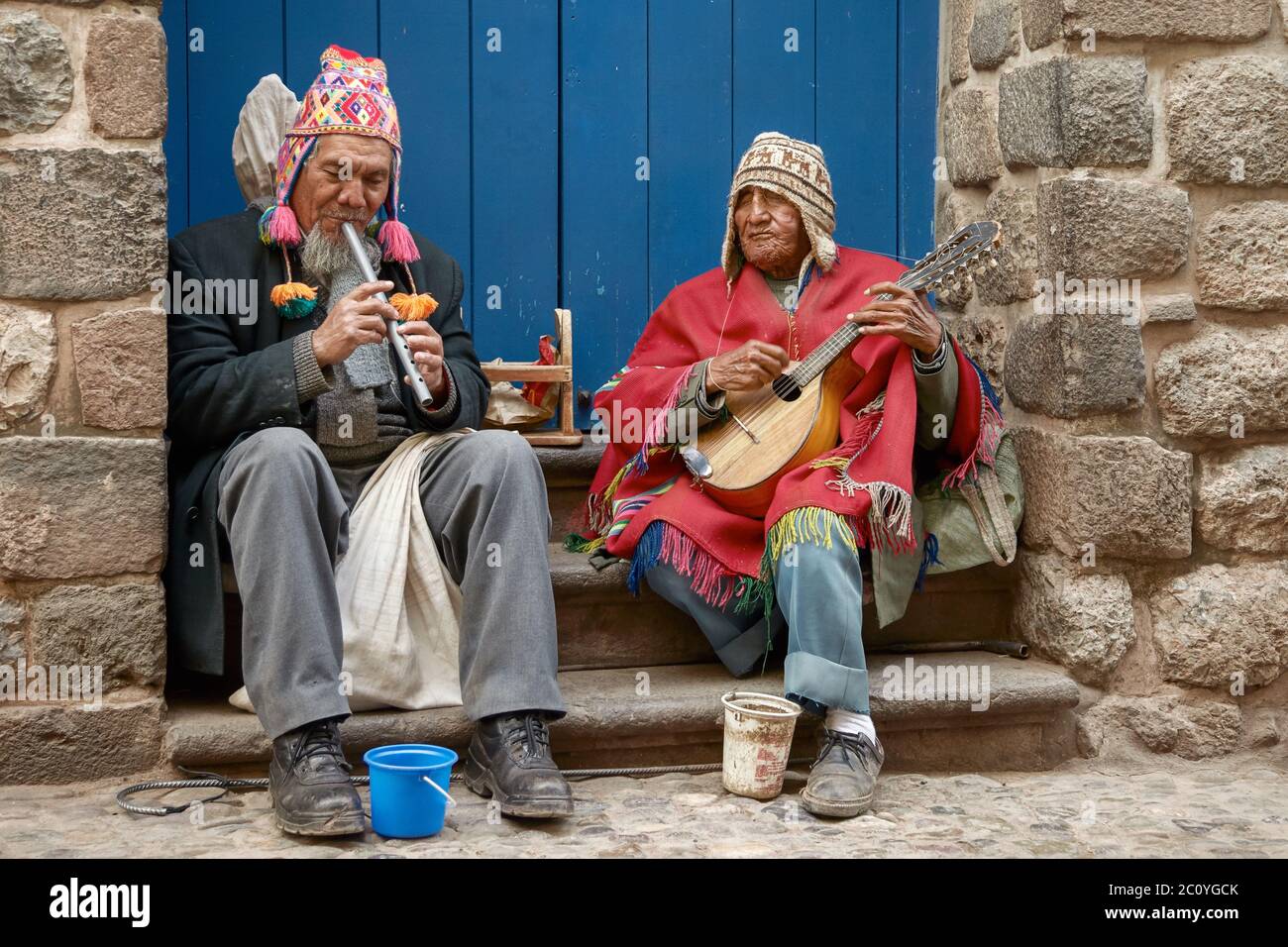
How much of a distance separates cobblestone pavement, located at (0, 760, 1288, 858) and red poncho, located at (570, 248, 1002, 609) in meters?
0.50

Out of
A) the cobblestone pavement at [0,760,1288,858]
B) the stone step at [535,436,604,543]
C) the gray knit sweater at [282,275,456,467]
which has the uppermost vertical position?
the gray knit sweater at [282,275,456,467]

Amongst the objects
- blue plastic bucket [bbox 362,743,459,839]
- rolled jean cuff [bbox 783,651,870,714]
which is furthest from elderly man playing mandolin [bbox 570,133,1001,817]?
blue plastic bucket [bbox 362,743,459,839]

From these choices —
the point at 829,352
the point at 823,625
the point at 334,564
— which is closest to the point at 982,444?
the point at 829,352

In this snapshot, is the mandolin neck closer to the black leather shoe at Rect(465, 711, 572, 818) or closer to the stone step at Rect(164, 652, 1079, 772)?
the stone step at Rect(164, 652, 1079, 772)

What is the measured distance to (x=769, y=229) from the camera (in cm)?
334

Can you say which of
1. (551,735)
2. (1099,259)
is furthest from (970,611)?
(551,735)

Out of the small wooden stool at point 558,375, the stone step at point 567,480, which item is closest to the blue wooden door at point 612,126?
the small wooden stool at point 558,375

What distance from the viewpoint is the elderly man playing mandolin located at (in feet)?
9.62

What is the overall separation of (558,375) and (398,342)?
802 millimetres

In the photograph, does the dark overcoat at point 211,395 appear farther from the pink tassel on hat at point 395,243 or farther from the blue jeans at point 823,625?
the blue jeans at point 823,625

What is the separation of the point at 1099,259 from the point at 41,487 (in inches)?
88.6

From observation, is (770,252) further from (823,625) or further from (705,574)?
(823,625)

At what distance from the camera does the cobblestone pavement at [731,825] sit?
2545 millimetres

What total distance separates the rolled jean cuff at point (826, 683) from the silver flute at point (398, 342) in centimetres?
92
